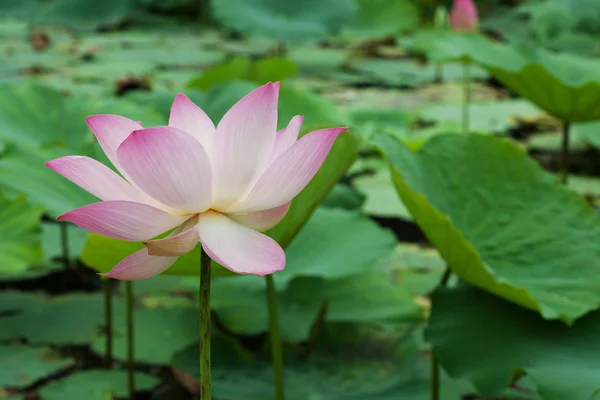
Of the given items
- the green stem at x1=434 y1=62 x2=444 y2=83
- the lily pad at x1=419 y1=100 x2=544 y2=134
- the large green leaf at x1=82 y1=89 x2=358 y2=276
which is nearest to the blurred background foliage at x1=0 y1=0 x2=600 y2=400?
the large green leaf at x1=82 y1=89 x2=358 y2=276

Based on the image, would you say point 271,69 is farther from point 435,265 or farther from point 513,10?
point 513,10

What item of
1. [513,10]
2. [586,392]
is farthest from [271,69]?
[513,10]

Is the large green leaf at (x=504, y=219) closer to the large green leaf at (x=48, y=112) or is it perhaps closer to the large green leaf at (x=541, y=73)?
the large green leaf at (x=541, y=73)

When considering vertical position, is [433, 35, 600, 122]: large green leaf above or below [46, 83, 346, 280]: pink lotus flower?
below

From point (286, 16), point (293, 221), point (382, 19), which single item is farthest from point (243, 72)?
point (382, 19)

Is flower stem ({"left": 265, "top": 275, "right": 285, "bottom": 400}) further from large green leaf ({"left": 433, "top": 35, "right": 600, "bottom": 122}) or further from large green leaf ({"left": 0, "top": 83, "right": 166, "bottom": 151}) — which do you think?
large green leaf ({"left": 433, "top": 35, "right": 600, "bottom": 122})

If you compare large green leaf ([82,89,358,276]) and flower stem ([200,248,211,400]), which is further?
large green leaf ([82,89,358,276])
